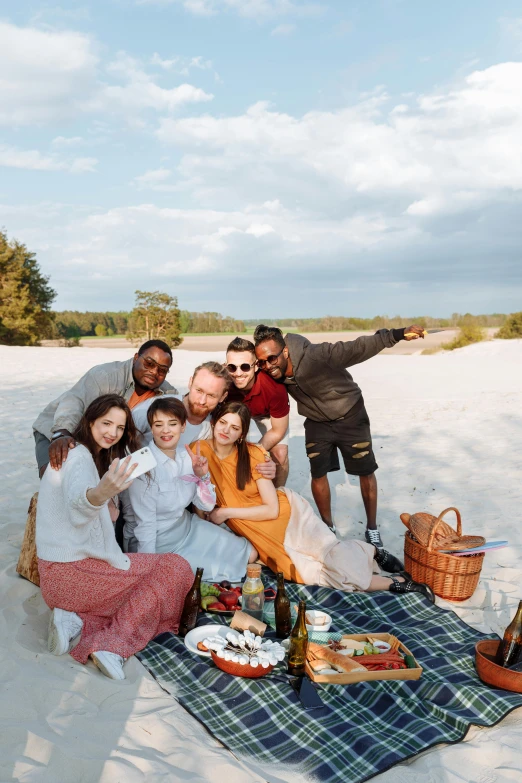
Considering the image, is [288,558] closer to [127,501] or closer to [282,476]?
[282,476]

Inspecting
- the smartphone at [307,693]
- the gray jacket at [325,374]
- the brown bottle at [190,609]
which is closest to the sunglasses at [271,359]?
the gray jacket at [325,374]

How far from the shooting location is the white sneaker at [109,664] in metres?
3.49

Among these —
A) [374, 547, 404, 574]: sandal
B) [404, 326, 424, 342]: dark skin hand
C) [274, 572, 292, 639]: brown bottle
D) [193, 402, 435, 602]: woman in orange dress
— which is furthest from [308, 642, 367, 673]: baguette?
[404, 326, 424, 342]: dark skin hand

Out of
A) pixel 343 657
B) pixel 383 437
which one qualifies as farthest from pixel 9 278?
pixel 343 657

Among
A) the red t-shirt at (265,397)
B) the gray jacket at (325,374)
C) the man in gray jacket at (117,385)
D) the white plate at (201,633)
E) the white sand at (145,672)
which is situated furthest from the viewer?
the gray jacket at (325,374)

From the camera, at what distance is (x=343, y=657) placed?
364 centimetres

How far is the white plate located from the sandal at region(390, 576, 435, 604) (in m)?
1.50

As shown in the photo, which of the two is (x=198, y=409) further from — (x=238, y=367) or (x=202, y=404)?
(x=238, y=367)

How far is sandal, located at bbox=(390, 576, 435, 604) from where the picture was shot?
473 centimetres

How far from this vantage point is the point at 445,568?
4.68 meters

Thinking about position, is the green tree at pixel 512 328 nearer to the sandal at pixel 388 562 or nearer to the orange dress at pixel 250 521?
the sandal at pixel 388 562

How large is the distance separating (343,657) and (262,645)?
49 cm

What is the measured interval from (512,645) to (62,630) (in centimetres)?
271

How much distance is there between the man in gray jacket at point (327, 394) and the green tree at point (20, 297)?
3379 centimetres
